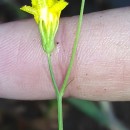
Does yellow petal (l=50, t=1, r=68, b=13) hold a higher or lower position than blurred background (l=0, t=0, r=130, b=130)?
higher

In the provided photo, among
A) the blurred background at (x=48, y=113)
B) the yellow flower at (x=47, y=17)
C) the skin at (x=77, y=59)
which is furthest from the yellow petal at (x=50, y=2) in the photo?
the blurred background at (x=48, y=113)

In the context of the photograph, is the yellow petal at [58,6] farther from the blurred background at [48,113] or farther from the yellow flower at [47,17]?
the blurred background at [48,113]

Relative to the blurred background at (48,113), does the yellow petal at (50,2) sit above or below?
above

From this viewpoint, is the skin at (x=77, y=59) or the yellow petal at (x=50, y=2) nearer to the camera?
the yellow petal at (x=50, y=2)

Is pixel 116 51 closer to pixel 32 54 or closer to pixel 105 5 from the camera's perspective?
pixel 32 54

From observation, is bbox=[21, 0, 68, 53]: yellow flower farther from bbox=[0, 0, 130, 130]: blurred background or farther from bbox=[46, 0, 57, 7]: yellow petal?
bbox=[0, 0, 130, 130]: blurred background

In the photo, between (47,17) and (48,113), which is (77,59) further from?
(48,113)

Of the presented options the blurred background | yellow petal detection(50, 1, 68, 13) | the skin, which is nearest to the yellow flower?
yellow petal detection(50, 1, 68, 13)
